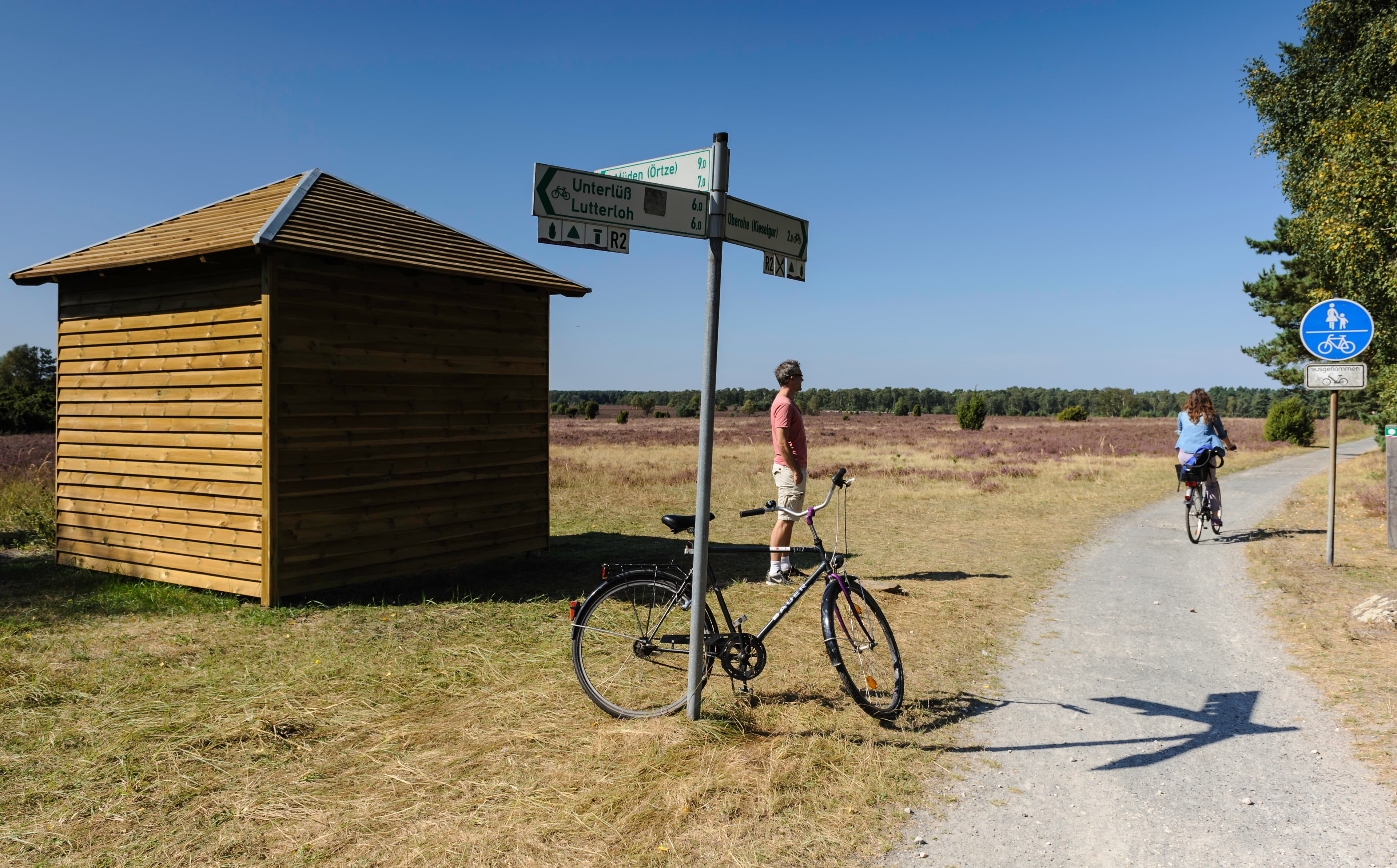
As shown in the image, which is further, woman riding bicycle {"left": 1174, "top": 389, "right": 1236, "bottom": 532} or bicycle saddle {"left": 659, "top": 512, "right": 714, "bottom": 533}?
woman riding bicycle {"left": 1174, "top": 389, "right": 1236, "bottom": 532}

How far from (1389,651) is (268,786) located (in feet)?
24.3

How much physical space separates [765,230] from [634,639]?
8.26 feet

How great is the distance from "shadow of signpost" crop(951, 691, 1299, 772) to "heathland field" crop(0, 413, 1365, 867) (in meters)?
0.69

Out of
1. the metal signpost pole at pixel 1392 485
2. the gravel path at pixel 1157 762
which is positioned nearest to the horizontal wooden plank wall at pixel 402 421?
the gravel path at pixel 1157 762

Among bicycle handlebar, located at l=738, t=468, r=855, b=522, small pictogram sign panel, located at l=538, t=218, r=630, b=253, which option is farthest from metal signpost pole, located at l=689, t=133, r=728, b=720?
small pictogram sign panel, located at l=538, t=218, r=630, b=253

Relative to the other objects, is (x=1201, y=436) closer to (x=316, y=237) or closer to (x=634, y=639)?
(x=634, y=639)

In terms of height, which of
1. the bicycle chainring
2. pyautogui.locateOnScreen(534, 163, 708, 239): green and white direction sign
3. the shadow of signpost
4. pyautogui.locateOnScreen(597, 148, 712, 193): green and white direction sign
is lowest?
the shadow of signpost

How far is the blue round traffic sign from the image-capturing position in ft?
29.2

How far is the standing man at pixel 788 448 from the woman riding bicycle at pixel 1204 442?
21.3 feet

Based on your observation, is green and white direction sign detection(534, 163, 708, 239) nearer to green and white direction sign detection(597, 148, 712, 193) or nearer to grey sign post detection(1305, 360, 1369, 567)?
green and white direction sign detection(597, 148, 712, 193)

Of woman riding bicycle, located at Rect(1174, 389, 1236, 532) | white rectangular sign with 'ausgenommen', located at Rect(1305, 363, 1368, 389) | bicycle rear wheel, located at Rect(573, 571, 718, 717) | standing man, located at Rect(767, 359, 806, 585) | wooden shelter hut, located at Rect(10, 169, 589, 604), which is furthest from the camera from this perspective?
woman riding bicycle, located at Rect(1174, 389, 1236, 532)

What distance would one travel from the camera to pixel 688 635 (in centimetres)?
479

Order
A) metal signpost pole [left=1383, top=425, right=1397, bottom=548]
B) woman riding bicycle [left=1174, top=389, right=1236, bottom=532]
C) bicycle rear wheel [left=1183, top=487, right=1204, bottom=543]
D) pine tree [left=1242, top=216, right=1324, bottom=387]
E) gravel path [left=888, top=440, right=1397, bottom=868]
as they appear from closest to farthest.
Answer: gravel path [left=888, top=440, right=1397, bottom=868] < metal signpost pole [left=1383, top=425, right=1397, bottom=548] < woman riding bicycle [left=1174, top=389, right=1236, bottom=532] < bicycle rear wheel [left=1183, top=487, right=1204, bottom=543] < pine tree [left=1242, top=216, right=1324, bottom=387]

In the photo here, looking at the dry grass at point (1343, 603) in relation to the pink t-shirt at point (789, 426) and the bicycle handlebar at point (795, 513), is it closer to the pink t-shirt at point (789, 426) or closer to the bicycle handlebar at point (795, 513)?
the bicycle handlebar at point (795, 513)
